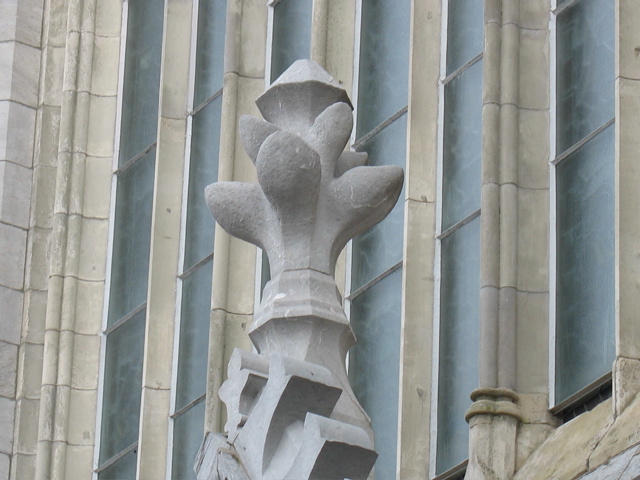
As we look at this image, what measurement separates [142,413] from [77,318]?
130cm

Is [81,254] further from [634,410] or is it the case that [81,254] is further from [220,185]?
[220,185]

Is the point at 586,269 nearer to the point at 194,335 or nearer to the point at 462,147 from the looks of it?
the point at 462,147

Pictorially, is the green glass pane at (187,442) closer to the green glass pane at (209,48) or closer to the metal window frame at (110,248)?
the metal window frame at (110,248)

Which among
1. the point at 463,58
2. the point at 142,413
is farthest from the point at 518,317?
the point at 142,413

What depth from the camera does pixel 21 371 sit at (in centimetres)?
1725

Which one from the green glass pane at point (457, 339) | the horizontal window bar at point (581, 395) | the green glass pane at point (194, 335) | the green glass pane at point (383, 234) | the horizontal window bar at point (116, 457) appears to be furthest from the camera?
the horizontal window bar at point (116, 457)

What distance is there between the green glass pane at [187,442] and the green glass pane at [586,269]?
3562 millimetres

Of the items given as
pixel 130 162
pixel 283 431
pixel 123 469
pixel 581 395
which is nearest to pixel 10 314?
pixel 130 162

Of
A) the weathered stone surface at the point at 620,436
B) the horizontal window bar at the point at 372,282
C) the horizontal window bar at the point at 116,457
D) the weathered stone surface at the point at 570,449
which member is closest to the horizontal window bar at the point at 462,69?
the horizontal window bar at the point at 372,282

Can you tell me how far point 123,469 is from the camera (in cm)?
1636

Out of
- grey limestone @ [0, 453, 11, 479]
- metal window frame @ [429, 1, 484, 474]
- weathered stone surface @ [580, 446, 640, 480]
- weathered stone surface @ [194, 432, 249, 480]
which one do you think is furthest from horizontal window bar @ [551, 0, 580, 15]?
weathered stone surface @ [194, 432, 249, 480]

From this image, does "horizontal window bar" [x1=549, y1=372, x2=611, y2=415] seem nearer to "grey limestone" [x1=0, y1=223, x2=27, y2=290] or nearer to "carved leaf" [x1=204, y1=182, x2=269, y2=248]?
"carved leaf" [x1=204, y1=182, x2=269, y2=248]

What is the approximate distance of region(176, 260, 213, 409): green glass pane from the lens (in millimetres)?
15906

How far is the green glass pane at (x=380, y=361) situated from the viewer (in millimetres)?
13875
